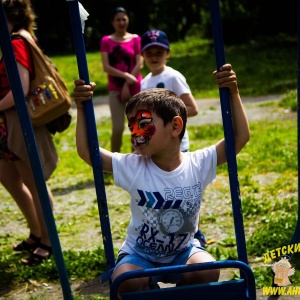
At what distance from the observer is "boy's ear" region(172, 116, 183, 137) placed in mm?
2662

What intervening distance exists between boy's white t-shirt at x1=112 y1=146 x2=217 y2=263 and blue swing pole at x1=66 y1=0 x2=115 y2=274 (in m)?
0.09

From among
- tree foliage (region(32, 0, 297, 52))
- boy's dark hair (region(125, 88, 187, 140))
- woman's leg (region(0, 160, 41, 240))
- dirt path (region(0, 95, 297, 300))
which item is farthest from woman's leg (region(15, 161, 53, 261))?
tree foliage (region(32, 0, 297, 52))

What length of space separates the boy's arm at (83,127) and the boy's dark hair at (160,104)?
0.70 feet

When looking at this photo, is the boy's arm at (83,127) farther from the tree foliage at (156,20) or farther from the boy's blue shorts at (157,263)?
the tree foliage at (156,20)

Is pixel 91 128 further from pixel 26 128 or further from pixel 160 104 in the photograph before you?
pixel 26 128

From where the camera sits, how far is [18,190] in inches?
167

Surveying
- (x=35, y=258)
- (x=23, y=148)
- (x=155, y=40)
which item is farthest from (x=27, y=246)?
(x=155, y=40)

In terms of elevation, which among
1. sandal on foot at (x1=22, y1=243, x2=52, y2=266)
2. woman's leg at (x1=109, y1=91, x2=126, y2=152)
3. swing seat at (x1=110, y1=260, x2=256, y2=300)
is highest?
swing seat at (x1=110, y1=260, x2=256, y2=300)

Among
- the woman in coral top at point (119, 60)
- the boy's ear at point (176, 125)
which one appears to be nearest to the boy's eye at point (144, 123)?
the boy's ear at point (176, 125)

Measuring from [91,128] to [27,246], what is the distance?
6.93ft

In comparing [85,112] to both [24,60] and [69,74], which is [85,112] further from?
[69,74]

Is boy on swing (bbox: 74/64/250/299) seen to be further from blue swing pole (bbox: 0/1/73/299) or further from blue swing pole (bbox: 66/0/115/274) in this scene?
blue swing pole (bbox: 0/1/73/299)

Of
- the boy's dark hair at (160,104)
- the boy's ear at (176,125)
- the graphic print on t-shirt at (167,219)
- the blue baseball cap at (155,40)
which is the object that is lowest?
the graphic print on t-shirt at (167,219)

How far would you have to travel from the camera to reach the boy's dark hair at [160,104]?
2629 mm
